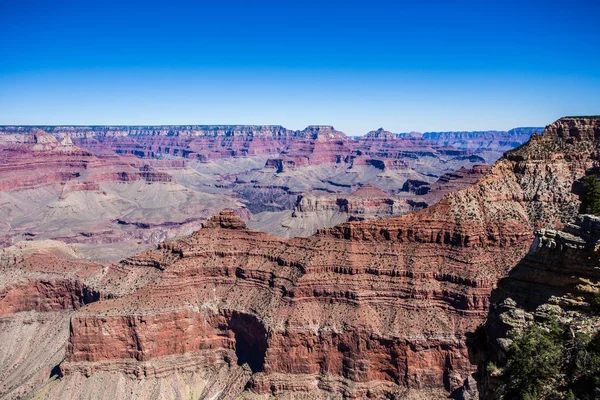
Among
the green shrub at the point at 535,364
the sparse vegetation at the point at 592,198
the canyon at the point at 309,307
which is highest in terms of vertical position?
the sparse vegetation at the point at 592,198

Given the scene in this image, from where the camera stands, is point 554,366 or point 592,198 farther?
point 592,198

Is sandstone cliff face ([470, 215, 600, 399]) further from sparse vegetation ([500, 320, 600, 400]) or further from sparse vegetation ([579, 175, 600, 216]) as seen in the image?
sparse vegetation ([579, 175, 600, 216])

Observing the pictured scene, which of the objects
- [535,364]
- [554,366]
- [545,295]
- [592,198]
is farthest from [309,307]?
[554,366]

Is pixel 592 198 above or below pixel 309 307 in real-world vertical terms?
above

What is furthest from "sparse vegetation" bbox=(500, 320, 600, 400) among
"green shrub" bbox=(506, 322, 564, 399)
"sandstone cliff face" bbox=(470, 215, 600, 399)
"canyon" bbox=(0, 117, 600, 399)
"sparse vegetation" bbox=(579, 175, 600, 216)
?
"canyon" bbox=(0, 117, 600, 399)

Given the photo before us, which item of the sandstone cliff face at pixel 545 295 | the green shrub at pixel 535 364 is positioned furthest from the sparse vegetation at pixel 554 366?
the sandstone cliff face at pixel 545 295

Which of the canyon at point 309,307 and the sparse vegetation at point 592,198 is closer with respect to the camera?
the sparse vegetation at point 592,198

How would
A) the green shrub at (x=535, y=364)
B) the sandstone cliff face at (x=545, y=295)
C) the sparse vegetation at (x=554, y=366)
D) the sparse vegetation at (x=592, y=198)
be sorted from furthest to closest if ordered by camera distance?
the sparse vegetation at (x=592, y=198) → the sandstone cliff face at (x=545, y=295) → the green shrub at (x=535, y=364) → the sparse vegetation at (x=554, y=366)

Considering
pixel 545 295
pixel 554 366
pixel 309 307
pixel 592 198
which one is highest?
pixel 592 198

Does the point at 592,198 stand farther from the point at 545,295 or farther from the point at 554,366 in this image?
the point at 554,366

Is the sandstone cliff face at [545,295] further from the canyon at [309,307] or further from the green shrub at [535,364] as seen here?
the canyon at [309,307]

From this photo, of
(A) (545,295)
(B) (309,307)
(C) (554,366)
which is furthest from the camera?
(B) (309,307)
